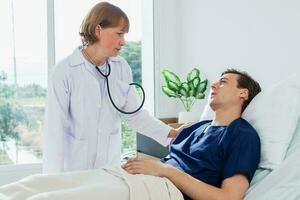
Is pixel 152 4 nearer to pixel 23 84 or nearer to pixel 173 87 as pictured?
pixel 173 87

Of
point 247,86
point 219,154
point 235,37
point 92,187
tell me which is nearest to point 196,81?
point 235,37

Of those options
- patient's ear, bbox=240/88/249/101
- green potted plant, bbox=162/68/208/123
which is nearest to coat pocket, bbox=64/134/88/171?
patient's ear, bbox=240/88/249/101

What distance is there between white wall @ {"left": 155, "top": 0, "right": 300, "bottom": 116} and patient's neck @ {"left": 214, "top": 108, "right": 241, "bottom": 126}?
0.70 m

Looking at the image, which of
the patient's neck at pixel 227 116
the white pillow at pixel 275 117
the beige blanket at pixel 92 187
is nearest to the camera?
the beige blanket at pixel 92 187

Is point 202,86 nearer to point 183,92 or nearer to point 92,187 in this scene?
point 183,92

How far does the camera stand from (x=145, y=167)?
1.42 m

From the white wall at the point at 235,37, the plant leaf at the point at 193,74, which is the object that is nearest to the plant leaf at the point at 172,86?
the plant leaf at the point at 193,74

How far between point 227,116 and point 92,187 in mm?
695

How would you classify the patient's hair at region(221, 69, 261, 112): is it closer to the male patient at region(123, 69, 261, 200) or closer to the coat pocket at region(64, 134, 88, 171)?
the male patient at region(123, 69, 261, 200)

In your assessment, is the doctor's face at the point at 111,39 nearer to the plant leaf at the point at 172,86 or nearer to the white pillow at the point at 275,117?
the white pillow at the point at 275,117

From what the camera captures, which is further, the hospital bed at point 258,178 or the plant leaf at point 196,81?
the plant leaf at point 196,81

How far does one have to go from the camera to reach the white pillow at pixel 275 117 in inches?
57.6

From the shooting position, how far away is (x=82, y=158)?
71.5 inches

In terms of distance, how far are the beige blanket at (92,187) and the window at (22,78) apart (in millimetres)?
1690
